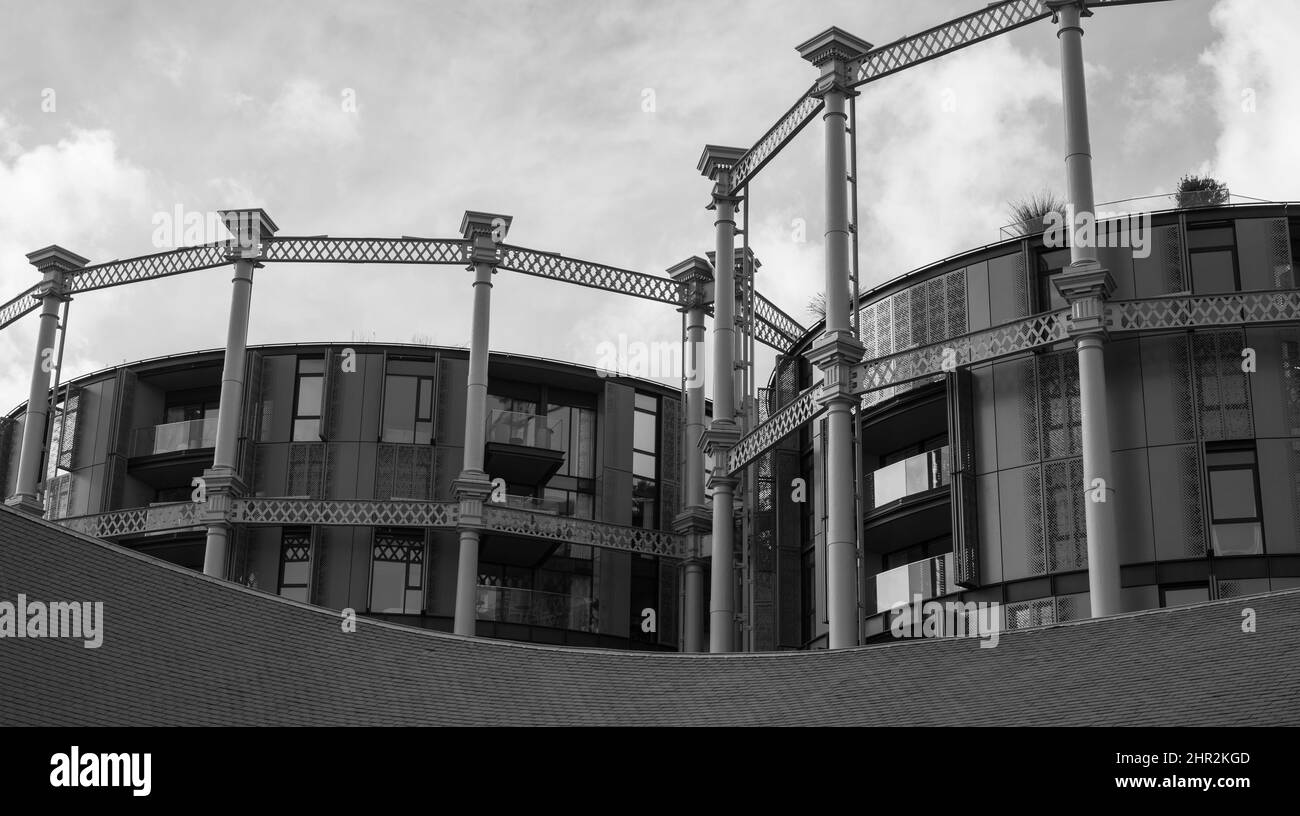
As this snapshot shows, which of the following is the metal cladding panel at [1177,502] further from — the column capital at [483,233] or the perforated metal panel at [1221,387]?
the column capital at [483,233]

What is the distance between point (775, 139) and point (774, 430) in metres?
6.62

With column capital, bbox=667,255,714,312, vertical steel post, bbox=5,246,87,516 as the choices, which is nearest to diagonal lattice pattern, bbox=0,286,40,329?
vertical steel post, bbox=5,246,87,516

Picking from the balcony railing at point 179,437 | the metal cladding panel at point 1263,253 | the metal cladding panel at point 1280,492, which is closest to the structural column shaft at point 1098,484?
the metal cladding panel at point 1280,492

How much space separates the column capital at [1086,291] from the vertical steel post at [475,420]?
1547cm

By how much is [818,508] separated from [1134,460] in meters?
8.10

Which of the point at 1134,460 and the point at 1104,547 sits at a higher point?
the point at 1134,460

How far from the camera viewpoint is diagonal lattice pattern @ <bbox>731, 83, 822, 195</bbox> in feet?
108

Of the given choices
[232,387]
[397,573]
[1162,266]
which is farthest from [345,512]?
[1162,266]

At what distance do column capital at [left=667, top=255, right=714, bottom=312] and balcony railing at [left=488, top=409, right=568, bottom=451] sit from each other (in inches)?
202

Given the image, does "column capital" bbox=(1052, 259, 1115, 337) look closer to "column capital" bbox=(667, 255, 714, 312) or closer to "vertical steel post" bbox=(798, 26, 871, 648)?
"vertical steel post" bbox=(798, 26, 871, 648)

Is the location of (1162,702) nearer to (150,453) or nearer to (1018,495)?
(1018,495)

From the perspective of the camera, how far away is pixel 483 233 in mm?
39812
